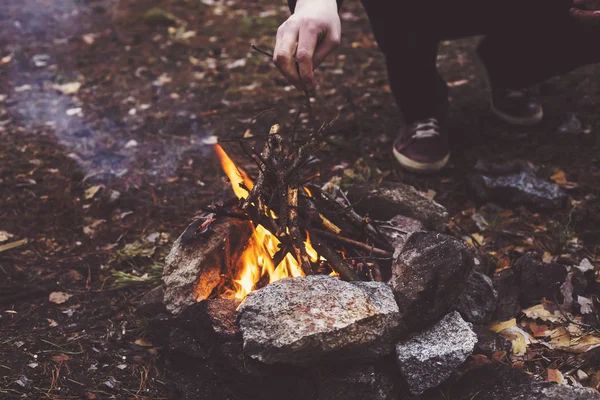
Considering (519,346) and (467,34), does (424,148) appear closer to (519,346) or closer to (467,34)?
(467,34)

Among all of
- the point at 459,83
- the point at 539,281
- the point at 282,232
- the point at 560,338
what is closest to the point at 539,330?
the point at 560,338

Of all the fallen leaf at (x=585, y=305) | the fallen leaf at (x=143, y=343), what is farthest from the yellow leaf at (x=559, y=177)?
the fallen leaf at (x=143, y=343)

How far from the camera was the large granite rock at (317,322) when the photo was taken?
200 centimetres

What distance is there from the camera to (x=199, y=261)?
8.07ft

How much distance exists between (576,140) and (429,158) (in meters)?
1.13

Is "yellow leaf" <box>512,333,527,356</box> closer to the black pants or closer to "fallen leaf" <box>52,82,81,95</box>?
the black pants

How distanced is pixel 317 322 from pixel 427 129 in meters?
2.26

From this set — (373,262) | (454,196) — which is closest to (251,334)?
(373,262)

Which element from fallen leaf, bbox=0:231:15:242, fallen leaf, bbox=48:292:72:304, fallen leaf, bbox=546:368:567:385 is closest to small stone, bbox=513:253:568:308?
fallen leaf, bbox=546:368:567:385

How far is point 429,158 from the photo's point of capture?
3814mm

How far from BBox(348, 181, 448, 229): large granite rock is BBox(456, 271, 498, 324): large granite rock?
0.40 metres

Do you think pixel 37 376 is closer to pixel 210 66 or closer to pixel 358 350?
pixel 358 350

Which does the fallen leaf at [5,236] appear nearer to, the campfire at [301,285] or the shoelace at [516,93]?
the campfire at [301,285]

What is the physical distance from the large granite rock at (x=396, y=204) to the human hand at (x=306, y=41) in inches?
38.5
